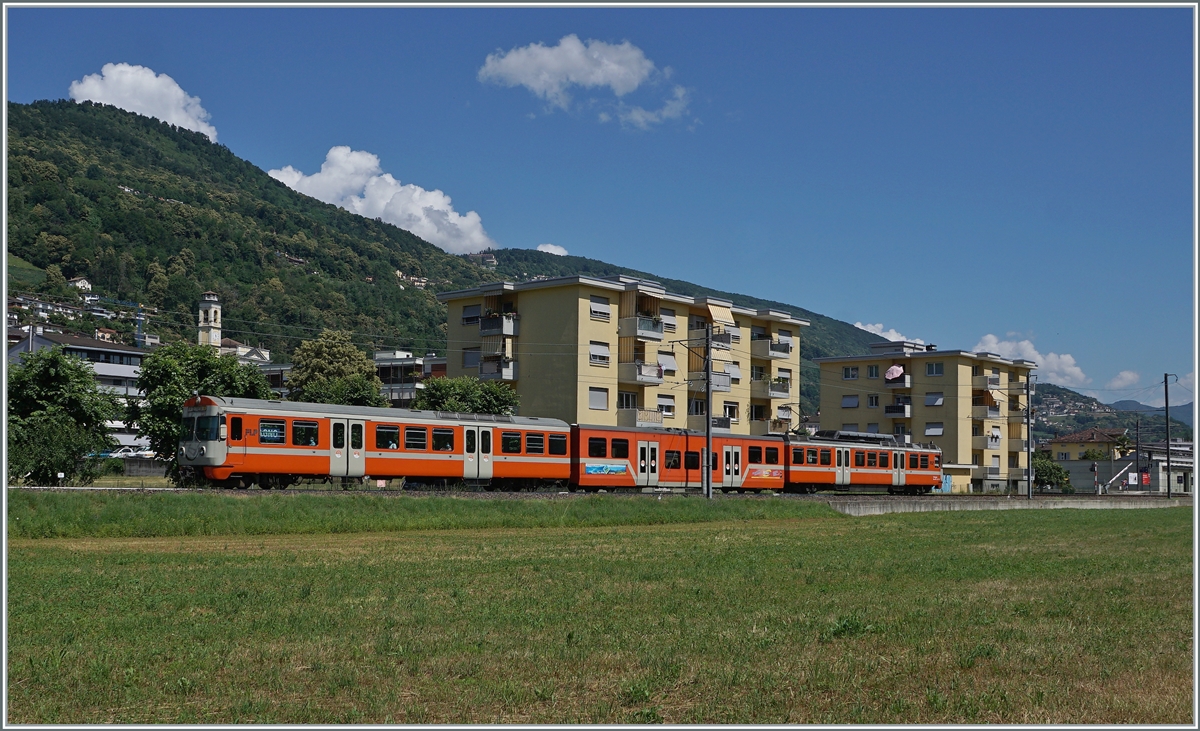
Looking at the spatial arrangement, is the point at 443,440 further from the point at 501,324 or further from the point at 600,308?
the point at 501,324

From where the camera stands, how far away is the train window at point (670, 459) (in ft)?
156

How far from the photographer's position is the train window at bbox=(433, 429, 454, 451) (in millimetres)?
38844

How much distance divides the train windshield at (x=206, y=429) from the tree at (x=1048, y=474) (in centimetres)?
8813

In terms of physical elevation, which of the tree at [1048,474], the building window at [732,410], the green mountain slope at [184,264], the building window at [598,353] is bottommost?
the tree at [1048,474]

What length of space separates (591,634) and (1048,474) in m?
104

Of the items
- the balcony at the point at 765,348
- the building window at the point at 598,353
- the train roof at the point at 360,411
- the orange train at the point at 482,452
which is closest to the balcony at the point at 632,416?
the building window at the point at 598,353

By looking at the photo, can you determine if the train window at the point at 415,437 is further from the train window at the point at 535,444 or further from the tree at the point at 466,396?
the tree at the point at 466,396

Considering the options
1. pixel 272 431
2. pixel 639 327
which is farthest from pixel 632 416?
pixel 272 431

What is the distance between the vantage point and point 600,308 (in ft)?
219

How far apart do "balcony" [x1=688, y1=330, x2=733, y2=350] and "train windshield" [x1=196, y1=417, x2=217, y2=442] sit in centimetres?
4209

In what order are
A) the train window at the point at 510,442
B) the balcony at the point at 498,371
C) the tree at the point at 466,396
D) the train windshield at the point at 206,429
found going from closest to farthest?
1. the train windshield at the point at 206,429
2. the train window at the point at 510,442
3. the tree at the point at 466,396
4. the balcony at the point at 498,371

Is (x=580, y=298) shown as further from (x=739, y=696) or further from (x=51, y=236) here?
(x=51, y=236)

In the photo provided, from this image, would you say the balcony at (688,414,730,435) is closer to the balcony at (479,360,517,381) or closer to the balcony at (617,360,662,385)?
the balcony at (617,360,662,385)

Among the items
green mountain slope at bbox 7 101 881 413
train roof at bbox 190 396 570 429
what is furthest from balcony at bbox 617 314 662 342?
green mountain slope at bbox 7 101 881 413
